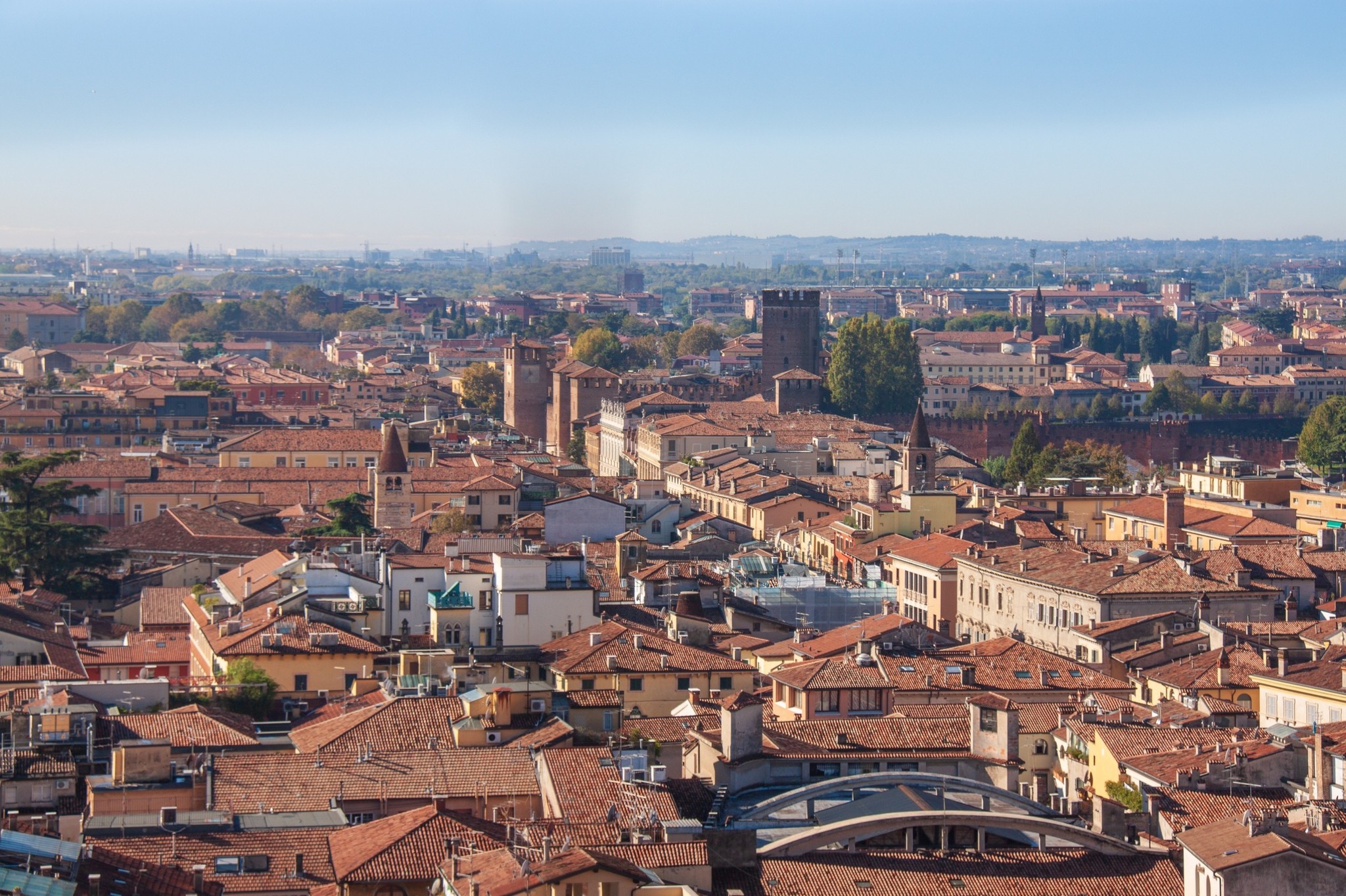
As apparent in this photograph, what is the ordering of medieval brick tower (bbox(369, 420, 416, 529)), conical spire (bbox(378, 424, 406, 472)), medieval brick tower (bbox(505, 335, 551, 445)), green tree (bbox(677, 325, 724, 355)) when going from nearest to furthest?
medieval brick tower (bbox(369, 420, 416, 529))
conical spire (bbox(378, 424, 406, 472))
medieval brick tower (bbox(505, 335, 551, 445))
green tree (bbox(677, 325, 724, 355))

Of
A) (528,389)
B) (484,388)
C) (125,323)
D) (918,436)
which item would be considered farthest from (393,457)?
(125,323)

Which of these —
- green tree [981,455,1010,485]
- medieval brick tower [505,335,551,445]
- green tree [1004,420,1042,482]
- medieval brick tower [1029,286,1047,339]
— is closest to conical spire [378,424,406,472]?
green tree [981,455,1010,485]

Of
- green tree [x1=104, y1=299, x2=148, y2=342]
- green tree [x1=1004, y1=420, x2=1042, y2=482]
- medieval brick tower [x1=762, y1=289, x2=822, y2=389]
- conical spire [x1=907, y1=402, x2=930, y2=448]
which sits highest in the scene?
conical spire [x1=907, y1=402, x2=930, y2=448]

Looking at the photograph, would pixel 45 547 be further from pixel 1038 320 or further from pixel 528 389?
pixel 1038 320

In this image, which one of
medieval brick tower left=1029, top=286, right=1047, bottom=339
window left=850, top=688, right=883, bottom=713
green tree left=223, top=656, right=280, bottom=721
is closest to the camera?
window left=850, top=688, right=883, bottom=713

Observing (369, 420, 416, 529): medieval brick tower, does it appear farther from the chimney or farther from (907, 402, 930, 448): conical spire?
the chimney

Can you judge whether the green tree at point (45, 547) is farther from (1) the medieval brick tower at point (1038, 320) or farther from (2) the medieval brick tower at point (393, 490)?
(1) the medieval brick tower at point (1038, 320)

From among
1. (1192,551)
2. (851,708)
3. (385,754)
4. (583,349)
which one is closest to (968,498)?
(1192,551)
